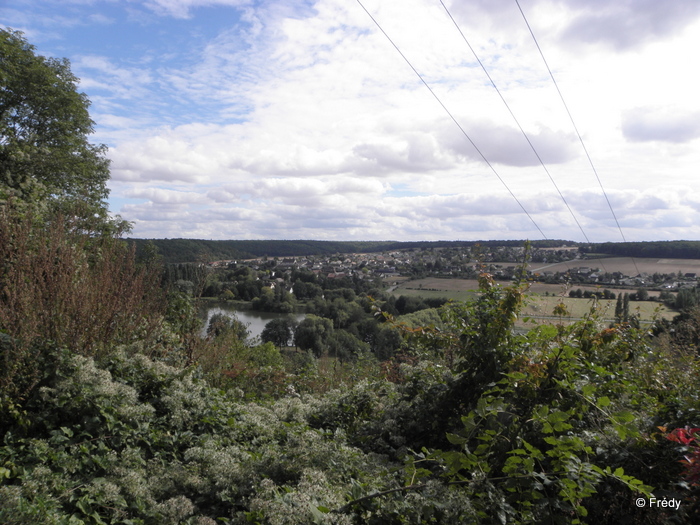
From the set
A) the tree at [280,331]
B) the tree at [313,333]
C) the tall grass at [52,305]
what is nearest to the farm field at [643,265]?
the tall grass at [52,305]

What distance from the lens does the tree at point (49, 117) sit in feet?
43.1

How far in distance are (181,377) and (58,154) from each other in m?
12.2

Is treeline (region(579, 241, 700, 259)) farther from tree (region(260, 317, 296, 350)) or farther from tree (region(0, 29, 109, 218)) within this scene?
tree (region(0, 29, 109, 218))

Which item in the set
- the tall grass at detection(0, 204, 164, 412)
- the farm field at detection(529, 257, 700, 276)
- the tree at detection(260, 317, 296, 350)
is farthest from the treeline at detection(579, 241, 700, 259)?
the tall grass at detection(0, 204, 164, 412)

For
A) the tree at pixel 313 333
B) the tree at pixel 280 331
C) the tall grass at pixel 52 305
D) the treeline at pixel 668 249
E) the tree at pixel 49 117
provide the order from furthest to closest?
the tree at pixel 280 331, the tree at pixel 313 333, the treeline at pixel 668 249, the tree at pixel 49 117, the tall grass at pixel 52 305

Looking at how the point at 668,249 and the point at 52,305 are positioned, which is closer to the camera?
the point at 52,305

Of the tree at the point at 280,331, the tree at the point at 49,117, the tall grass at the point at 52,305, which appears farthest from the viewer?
the tree at the point at 280,331

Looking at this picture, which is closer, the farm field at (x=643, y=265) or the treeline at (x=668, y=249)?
the farm field at (x=643, y=265)

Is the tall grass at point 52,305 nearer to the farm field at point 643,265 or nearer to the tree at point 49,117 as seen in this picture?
the tree at point 49,117

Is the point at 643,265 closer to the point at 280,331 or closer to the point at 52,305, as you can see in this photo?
the point at 280,331

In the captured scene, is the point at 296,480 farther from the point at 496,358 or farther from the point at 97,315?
the point at 97,315

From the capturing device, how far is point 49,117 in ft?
48.1

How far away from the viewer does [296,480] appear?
107 inches

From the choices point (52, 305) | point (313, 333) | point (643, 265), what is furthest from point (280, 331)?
point (52, 305)
